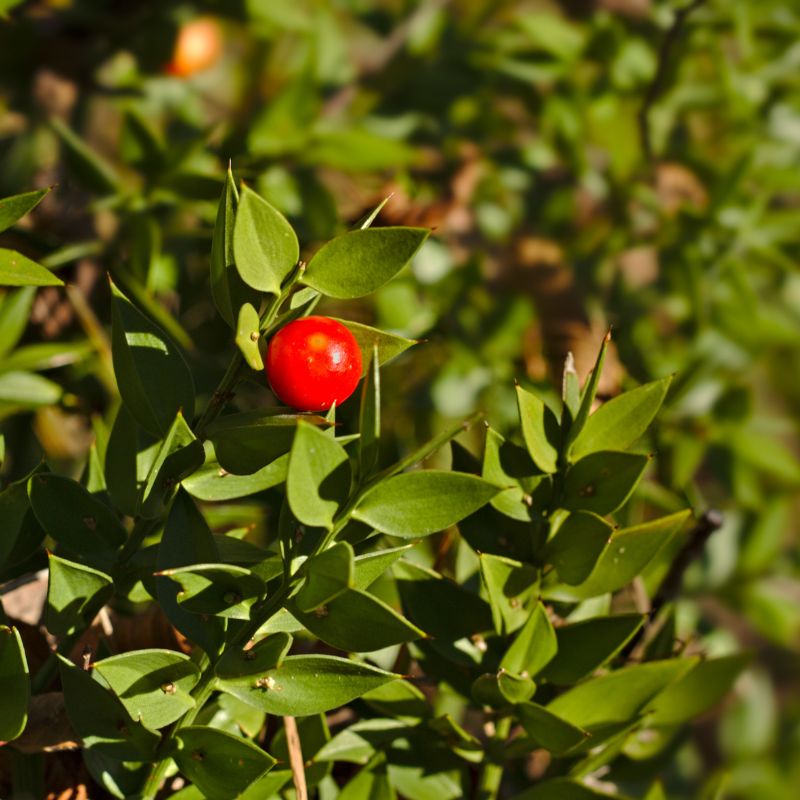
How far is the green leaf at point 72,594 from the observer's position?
51 cm

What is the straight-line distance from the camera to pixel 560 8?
5.66 ft

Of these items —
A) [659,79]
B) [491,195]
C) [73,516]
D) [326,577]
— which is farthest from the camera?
[491,195]

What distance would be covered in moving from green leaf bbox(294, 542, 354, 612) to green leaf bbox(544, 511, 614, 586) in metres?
0.17

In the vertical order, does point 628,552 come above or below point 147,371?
below

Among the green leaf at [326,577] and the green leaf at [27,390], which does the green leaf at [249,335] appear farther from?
the green leaf at [27,390]

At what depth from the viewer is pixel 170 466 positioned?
522mm

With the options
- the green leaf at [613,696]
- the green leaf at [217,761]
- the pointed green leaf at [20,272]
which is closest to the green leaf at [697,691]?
the green leaf at [613,696]

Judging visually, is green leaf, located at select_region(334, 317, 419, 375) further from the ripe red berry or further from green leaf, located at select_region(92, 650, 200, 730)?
green leaf, located at select_region(92, 650, 200, 730)

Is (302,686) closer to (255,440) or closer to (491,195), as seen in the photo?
(255,440)

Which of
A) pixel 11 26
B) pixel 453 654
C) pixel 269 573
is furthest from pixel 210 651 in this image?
pixel 11 26

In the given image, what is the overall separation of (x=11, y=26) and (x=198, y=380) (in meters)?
0.58

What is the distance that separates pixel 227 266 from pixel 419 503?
5.8 inches

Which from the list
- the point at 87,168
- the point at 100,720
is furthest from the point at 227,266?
the point at 87,168

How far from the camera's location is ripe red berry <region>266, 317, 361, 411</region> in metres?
0.48
